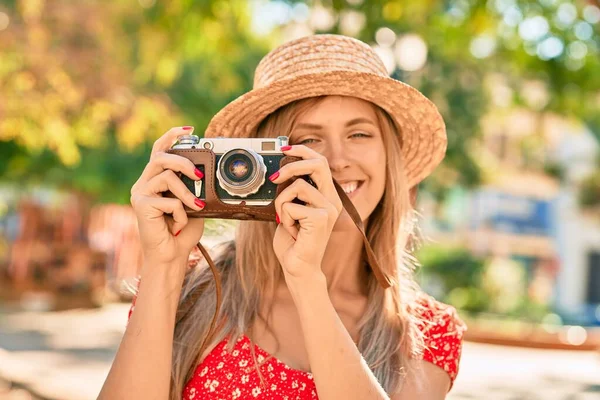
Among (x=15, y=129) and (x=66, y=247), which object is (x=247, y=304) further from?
(x=66, y=247)

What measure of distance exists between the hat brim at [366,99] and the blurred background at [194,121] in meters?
0.29

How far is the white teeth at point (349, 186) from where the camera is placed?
2.51 metres

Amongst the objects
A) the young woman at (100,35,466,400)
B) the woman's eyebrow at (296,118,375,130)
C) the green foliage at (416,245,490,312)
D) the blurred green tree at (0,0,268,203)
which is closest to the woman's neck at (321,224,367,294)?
the young woman at (100,35,466,400)

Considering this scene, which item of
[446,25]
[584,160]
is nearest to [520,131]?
[584,160]

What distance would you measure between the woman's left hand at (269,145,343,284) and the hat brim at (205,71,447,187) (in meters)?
0.45

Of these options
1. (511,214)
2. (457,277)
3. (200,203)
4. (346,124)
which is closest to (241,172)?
(200,203)

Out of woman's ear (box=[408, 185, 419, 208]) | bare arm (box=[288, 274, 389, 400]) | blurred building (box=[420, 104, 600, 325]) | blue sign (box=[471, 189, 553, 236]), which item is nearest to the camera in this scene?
bare arm (box=[288, 274, 389, 400])

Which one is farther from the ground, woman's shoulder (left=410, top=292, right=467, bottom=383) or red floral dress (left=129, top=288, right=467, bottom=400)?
woman's shoulder (left=410, top=292, right=467, bottom=383)

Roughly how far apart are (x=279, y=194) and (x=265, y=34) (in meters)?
11.9

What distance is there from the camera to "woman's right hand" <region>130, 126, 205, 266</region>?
219 centimetres

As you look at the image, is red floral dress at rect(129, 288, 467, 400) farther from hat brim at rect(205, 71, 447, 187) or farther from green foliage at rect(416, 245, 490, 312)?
green foliage at rect(416, 245, 490, 312)

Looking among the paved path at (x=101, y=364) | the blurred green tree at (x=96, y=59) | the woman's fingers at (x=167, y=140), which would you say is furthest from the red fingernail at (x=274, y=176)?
the paved path at (x=101, y=364)

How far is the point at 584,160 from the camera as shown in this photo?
2930cm

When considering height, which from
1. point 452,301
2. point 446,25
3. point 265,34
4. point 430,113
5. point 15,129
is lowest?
point 452,301
